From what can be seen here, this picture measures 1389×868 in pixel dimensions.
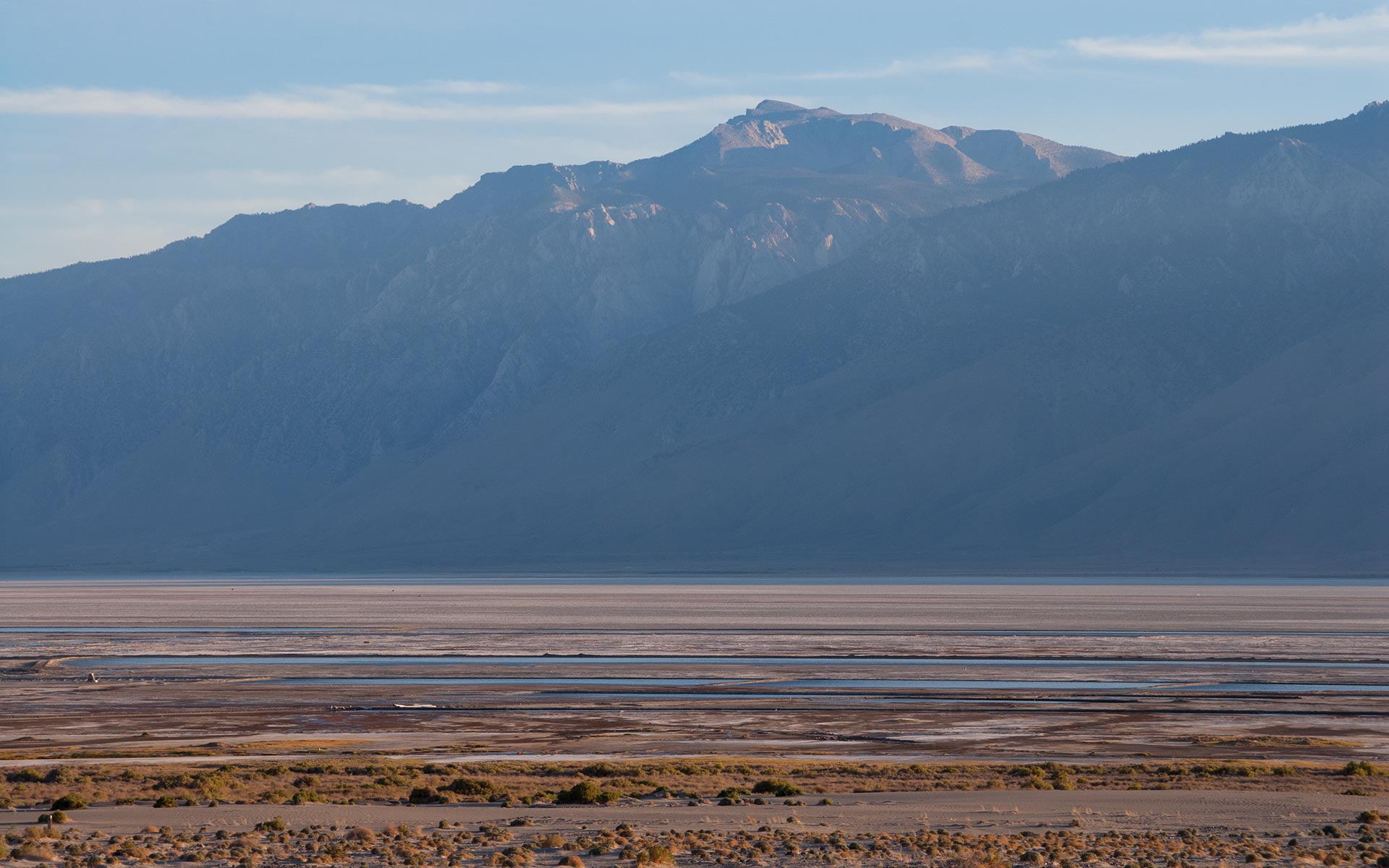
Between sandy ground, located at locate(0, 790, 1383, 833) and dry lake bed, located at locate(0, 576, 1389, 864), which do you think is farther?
dry lake bed, located at locate(0, 576, 1389, 864)

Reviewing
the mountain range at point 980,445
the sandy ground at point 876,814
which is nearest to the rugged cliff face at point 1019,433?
the mountain range at point 980,445

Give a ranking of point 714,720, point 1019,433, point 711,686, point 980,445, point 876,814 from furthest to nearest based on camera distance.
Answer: point 1019,433 → point 980,445 → point 711,686 → point 714,720 → point 876,814

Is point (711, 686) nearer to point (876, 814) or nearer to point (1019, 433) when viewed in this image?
point (876, 814)

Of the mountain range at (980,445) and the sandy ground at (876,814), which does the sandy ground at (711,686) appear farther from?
the mountain range at (980,445)

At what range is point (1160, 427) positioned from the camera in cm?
16600

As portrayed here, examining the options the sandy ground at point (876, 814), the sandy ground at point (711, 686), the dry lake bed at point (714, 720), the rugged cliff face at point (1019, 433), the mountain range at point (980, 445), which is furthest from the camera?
the mountain range at point (980, 445)

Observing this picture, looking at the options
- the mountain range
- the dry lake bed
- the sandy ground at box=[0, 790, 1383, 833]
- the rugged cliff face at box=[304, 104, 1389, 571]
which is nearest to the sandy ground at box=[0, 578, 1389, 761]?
the dry lake bed

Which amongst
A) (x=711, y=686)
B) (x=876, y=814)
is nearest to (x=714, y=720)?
(x=711, y=686)

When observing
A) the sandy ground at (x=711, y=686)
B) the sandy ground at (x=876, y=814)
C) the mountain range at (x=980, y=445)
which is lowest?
the sandy ground at (x=711, y=686)

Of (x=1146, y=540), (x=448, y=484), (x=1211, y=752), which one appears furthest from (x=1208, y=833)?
(x=448, y=484)

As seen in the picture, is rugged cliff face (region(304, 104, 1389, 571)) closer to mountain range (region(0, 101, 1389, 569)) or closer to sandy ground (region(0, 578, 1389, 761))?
mountain range (region(0, 101, 1389, 569))

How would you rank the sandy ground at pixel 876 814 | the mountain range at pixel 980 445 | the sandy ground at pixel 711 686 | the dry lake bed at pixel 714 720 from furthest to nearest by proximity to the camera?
the mountain range at pixel 980 445 → the sandy ground at pixel 711 686 → the dry lake bed at pixel 714 720 → the sandy ground at pixel 876 814

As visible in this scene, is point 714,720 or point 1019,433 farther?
point 1019,433

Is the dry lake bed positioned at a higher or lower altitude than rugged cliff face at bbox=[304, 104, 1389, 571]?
lower
